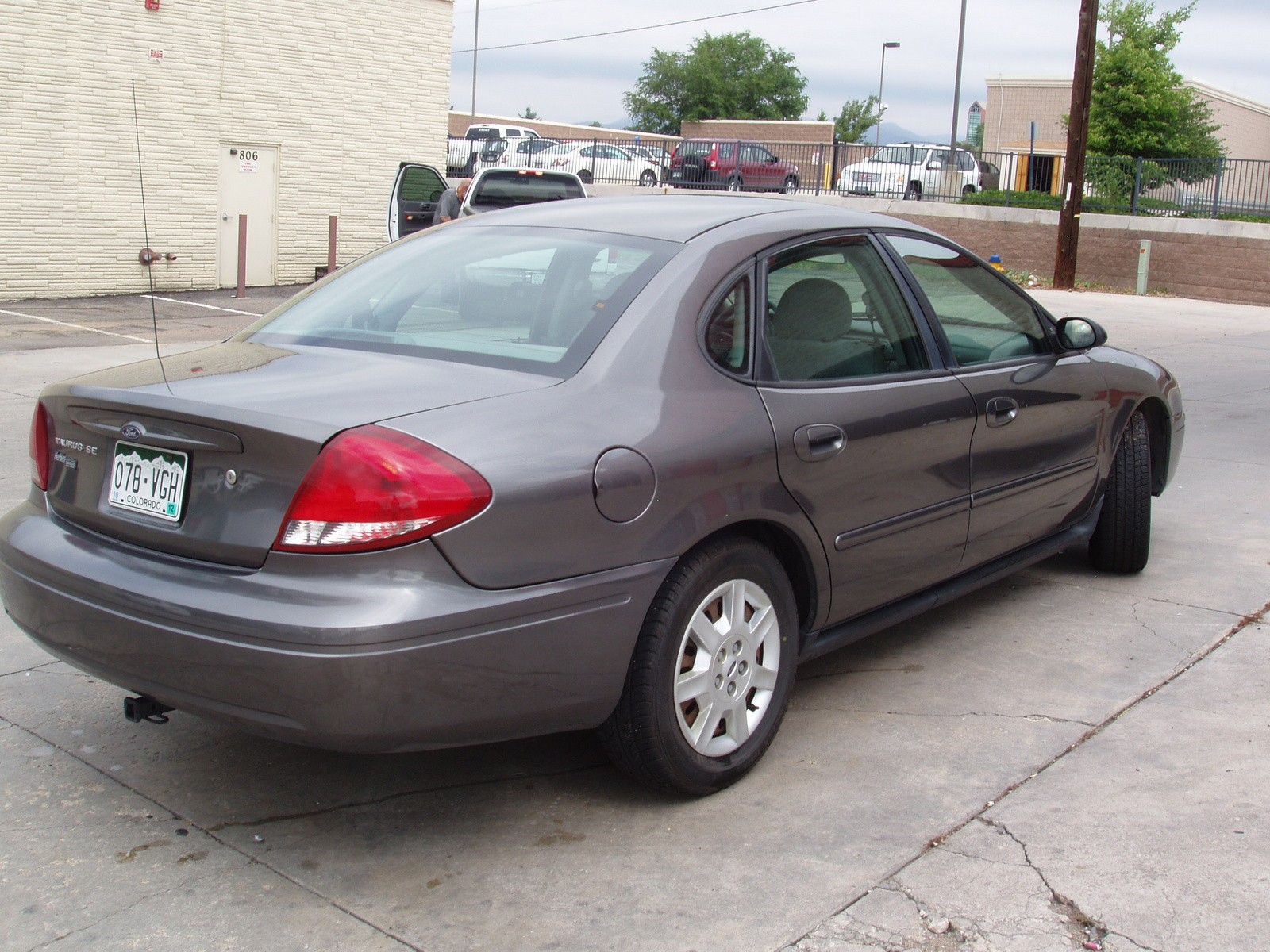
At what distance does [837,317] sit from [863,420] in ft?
1.25

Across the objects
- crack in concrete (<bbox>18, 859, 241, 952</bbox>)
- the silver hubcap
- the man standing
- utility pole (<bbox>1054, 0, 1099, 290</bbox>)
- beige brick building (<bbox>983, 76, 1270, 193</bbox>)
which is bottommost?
crack in concrete (<bbox>18, 859, 241, 952</bbox>)

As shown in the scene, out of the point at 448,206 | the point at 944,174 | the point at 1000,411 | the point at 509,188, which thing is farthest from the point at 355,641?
the point at 944,174

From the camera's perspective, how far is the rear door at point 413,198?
16859 millimetres

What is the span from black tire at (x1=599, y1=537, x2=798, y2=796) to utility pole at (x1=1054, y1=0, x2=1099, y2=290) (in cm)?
2063

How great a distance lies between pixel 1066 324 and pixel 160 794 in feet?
11.8

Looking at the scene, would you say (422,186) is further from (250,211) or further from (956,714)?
(956,714)

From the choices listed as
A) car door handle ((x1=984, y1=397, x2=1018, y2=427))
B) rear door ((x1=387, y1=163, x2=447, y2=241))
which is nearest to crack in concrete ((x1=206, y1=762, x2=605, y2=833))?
car door handle ((x1=984, y1=397, x2=1018, y2=427))

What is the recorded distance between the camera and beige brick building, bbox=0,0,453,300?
56.7 feet

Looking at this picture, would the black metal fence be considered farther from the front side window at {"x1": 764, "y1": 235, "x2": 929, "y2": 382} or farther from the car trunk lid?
the car trunk lid

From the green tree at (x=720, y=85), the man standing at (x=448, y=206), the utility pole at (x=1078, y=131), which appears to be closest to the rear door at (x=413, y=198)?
the man standing at (x=448, y=206)

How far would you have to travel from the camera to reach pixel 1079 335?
16.5ft

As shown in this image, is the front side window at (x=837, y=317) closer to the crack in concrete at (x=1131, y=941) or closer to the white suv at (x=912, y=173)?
the crack in concrete at (x=1131, y=941)

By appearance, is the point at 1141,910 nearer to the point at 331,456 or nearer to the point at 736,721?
the point at 736,721

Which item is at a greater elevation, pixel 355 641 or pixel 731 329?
pixel 731 329
